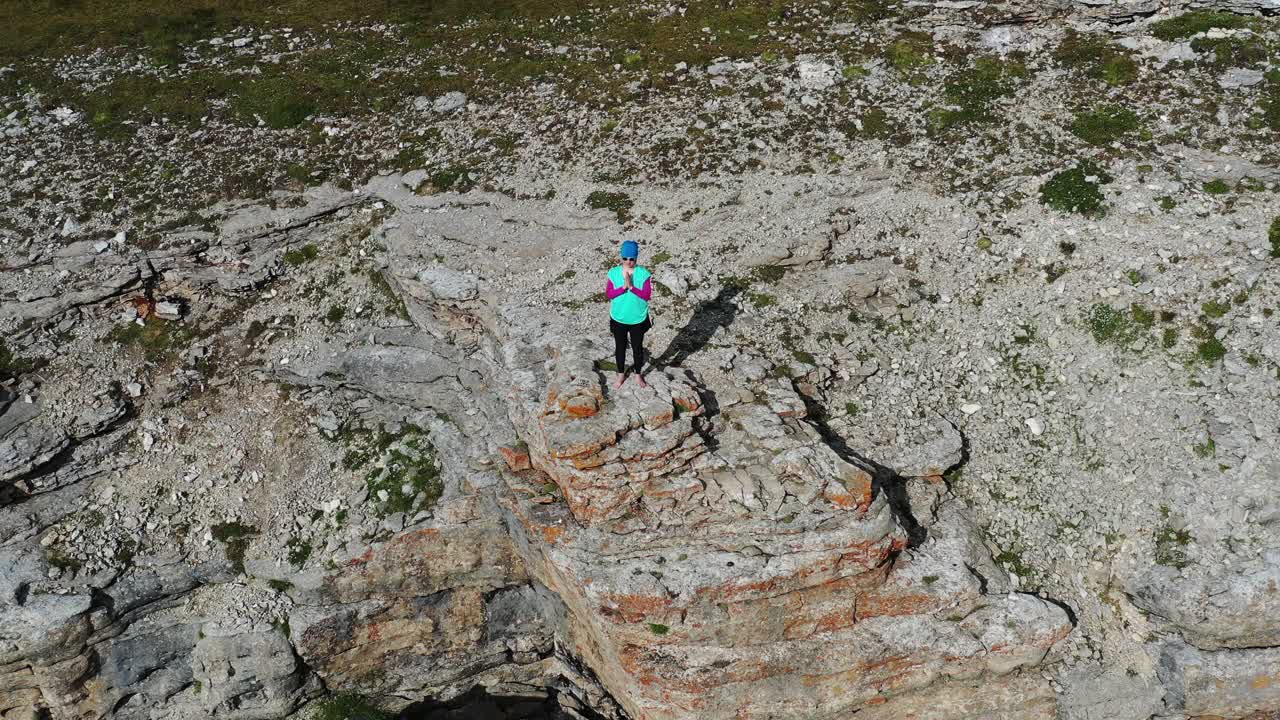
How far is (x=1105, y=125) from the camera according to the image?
20984mm

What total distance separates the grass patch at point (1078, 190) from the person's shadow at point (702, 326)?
7.51m

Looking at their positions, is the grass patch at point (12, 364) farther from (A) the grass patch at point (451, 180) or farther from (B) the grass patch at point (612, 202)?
(B) the grass patch at point (612, 202)

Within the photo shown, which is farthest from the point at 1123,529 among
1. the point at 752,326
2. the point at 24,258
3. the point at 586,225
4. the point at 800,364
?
the point at 24,258

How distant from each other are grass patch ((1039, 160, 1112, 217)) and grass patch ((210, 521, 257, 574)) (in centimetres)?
1853

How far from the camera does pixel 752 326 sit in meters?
17.6

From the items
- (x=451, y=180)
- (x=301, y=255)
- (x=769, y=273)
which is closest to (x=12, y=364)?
(x=301, y=255)

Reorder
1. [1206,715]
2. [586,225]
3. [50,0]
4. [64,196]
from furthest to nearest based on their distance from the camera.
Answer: [50,0]
[64,196]
[586,225]
[1206,715]

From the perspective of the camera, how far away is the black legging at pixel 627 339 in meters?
13.9

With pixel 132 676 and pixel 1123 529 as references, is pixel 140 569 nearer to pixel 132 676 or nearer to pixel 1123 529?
pixel 132 676

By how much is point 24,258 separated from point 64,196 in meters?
2.26

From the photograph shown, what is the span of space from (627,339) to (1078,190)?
460 inches

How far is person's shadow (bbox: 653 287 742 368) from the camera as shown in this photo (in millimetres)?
16641

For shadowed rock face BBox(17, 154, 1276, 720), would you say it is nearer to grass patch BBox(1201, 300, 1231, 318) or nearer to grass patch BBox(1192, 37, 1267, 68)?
grass patch BBox(1201, 300, 1231, 318)

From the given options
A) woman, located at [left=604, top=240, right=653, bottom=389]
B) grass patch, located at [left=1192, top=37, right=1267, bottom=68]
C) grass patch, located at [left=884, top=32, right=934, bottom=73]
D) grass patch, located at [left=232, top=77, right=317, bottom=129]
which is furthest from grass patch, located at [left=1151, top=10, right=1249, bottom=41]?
grass patch, located at [left=232, top=77, right=317, bottom=129]
